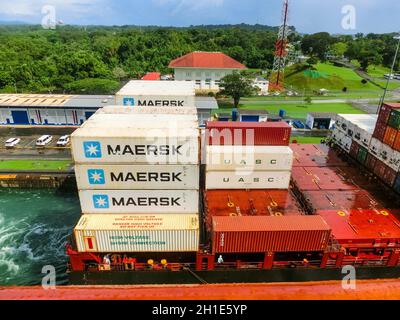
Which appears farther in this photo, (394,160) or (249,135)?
(394,160)

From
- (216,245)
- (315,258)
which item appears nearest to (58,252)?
(216,245)

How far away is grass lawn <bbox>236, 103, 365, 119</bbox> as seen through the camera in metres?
60.8

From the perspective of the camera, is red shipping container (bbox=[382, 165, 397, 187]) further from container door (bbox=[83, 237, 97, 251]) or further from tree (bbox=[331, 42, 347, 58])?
tree (bbox=[331, 42, 347, 58])

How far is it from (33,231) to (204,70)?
2277 inches

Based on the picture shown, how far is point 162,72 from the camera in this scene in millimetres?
93000

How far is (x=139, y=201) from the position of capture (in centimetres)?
1961

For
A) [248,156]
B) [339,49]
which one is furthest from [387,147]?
[339,49]

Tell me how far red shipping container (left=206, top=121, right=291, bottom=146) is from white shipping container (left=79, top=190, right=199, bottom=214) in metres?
7.18

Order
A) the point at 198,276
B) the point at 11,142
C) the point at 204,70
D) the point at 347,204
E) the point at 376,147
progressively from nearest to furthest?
the point at 198,276 → the point at 347,204 → the point at 376,147 → the point at 11,142 → the point at 204,70

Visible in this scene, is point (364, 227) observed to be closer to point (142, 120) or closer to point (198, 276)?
point (198, 276)

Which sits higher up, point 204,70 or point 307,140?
point 204,70

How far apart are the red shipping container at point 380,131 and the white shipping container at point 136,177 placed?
797 inches

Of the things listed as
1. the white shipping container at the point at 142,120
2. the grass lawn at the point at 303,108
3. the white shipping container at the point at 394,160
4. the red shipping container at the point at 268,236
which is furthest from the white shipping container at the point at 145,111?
the grass lawn at the point at 303,108
